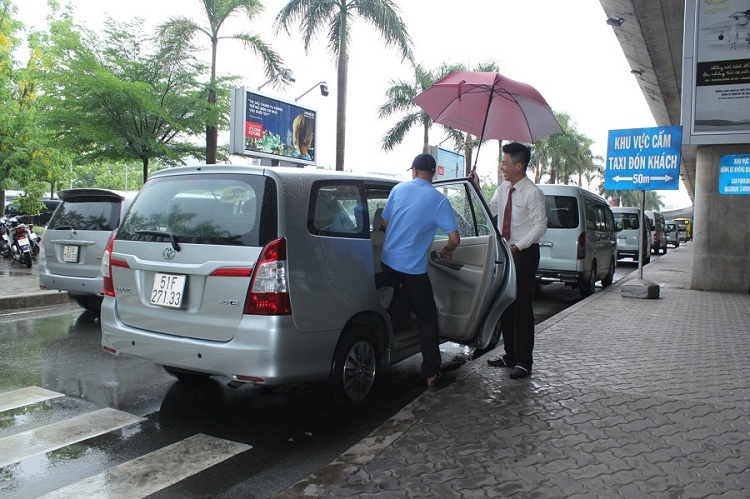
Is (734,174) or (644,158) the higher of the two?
(644,158)

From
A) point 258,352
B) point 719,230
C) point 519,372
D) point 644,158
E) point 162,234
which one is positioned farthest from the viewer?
point 719,230

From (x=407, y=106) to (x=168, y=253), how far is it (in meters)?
26.4

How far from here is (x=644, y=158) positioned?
10.8m

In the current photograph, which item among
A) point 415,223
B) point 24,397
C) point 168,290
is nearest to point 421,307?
point 415,223

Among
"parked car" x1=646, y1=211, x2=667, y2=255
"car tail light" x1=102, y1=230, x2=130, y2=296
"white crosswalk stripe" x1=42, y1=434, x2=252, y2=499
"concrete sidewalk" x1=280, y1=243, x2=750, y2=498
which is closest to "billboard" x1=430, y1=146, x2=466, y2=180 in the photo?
"parked car" x1=646, y1=211, x2=667, y2=255

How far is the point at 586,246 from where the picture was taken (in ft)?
34.9

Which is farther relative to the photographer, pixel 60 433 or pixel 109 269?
pixel 109 269

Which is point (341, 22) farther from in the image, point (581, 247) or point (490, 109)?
point (490, 109)

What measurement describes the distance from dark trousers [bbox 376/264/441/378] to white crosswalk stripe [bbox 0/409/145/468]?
1.97 metres

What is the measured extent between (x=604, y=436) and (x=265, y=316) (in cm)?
212

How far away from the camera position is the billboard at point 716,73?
424 inches

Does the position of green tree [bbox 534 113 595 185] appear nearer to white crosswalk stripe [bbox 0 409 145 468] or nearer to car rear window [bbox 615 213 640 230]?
car rear window [bbox 615 213 640 230]

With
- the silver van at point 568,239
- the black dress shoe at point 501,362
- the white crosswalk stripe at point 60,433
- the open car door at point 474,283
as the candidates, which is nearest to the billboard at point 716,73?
the silver van at point 568,239

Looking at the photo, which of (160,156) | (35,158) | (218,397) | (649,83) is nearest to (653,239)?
(649,83)
